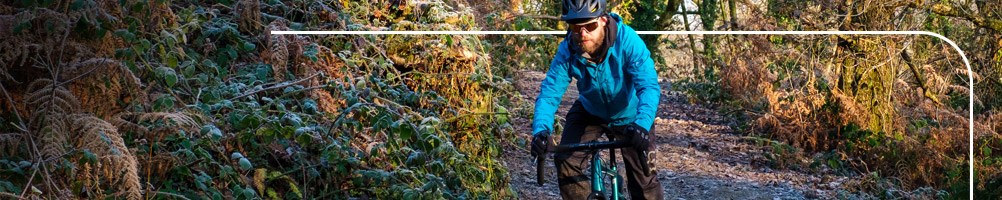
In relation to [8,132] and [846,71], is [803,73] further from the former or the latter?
[8,132]

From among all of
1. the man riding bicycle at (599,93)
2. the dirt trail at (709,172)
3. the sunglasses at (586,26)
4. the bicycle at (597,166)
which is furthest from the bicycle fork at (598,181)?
the dirt trail at (709,172)

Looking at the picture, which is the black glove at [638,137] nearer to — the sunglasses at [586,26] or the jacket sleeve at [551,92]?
the jacket sleeve at [551,92]

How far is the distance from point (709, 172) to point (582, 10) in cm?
782

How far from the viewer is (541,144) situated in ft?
15.8

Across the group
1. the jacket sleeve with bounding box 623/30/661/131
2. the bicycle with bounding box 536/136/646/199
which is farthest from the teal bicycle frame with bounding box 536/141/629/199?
the jacket sleeve with bounding box 623/30/661/131

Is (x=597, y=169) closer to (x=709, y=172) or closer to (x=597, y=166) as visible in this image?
(x=597, y=166)

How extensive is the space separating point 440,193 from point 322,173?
765 millimetres

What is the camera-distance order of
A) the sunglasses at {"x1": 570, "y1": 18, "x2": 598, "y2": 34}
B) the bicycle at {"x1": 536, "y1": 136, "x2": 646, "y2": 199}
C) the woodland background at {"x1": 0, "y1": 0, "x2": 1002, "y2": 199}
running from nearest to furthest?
the bicycle at {"x1": 536, "y1": 136, "x2": 646, "y2": 199} < the sunglasses at {"x1": 570, "y1": 18, "x2": 598, "y2": 34} < the woodland background at {"x1": 0, "y1": 0, "x2": 1002, "y2": 199}

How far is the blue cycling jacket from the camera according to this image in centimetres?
510

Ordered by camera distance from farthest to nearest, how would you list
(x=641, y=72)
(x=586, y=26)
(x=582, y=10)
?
(x=641, y=72) → (x=586, y=26) → (x=582, y=10)

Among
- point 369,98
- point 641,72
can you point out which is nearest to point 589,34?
point 641,72

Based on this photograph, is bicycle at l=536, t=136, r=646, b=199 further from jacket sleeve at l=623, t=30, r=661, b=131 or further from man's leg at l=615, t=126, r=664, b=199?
jacket sleeve at l=623, t=30, r=661, b=131

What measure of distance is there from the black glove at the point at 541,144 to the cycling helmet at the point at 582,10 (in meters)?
0.50

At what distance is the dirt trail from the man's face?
4775mm
